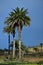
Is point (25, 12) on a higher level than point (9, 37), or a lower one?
higher

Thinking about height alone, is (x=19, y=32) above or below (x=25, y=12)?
below

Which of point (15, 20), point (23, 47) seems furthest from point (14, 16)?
point (23, 47)

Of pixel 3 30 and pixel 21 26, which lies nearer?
pixel 21 26

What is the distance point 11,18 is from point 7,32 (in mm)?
7292

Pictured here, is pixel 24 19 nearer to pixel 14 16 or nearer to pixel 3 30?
pixel 14 16

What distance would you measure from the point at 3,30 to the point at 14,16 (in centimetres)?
1043

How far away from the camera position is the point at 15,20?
312 ft

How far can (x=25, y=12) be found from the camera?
95.3m

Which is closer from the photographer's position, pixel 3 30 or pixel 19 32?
pixel 19 32

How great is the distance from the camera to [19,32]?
9462 centimetres

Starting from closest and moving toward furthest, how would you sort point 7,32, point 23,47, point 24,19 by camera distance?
1. point 24,19
2. point 7,32
3. point 23,47

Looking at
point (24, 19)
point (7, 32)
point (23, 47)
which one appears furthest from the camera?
point (23, 47)

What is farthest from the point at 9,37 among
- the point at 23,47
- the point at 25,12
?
the point at 23,47

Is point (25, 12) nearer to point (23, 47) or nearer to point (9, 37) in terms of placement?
point (9, 37)
